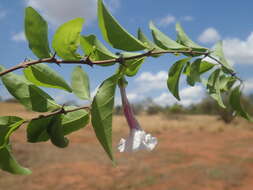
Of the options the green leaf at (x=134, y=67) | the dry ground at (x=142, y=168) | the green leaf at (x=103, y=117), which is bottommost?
the dry ground at (x=142, y=168)

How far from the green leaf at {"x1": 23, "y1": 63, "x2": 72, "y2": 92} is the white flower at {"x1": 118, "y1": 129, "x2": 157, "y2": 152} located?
0.42 feet

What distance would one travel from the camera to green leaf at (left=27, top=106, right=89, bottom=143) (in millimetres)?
521

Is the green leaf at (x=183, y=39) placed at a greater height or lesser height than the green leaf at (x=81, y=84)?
greater

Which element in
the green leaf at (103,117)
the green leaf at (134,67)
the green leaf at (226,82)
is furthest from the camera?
the green leaf at (226,82)

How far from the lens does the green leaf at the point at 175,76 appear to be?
58 cm

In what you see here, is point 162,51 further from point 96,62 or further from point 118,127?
point 118,127

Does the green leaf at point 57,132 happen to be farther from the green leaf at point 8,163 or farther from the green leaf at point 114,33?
the green leaf at point 114,33

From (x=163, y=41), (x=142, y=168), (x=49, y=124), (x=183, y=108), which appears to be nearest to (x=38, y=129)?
(x=49, y=124)

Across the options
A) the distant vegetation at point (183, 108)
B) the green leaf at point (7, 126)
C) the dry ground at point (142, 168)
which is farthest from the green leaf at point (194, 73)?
the distant vegetation at point (183, 108)

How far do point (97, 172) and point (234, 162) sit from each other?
8.93 ft

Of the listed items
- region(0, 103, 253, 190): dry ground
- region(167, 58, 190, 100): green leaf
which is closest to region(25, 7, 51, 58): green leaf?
region(167, 58, 190, 100): green leaf

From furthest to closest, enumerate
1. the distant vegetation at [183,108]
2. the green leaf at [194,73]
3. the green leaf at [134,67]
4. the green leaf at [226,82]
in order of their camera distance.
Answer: the distant vegetation at [183,108]
the green leaf at [226,82]
the green leaf at [194,73]
the green leaf at [134,67]

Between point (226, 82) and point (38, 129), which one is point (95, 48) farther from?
point (226, 82)

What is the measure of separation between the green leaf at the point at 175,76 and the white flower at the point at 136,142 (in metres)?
0.12
